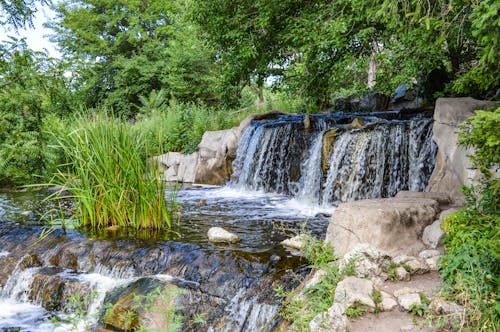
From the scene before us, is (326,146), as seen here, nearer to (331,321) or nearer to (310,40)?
(310,40)

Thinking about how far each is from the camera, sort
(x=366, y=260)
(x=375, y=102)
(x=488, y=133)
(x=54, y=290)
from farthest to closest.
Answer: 1. (x=375, y=102)
2. (x=54, y=290)
3. (x=366, y=260)
4. (x=488, y=133)

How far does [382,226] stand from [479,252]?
95cm

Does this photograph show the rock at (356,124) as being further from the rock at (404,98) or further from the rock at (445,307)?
the rock at (445,307)

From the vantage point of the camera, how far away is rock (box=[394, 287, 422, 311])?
2.77 m

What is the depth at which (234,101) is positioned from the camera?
437 inches

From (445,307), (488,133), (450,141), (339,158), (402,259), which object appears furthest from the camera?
(339,158)

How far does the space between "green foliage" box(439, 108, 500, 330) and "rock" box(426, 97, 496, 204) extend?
1554 mm

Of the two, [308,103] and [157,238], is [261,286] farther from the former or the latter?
[308,103]

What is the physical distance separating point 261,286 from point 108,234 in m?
2.28

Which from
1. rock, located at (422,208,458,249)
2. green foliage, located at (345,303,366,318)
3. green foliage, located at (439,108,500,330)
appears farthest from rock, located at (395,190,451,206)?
green foliage, located at (345,303,366,318)

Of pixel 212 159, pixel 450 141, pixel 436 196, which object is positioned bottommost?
pixel 436 196

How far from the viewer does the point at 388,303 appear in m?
2.85

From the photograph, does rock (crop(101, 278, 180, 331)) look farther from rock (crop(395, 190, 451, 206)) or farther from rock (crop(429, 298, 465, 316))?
rock (crop(395, 190, 451, 206))

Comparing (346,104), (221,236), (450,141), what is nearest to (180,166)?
(346,104)
